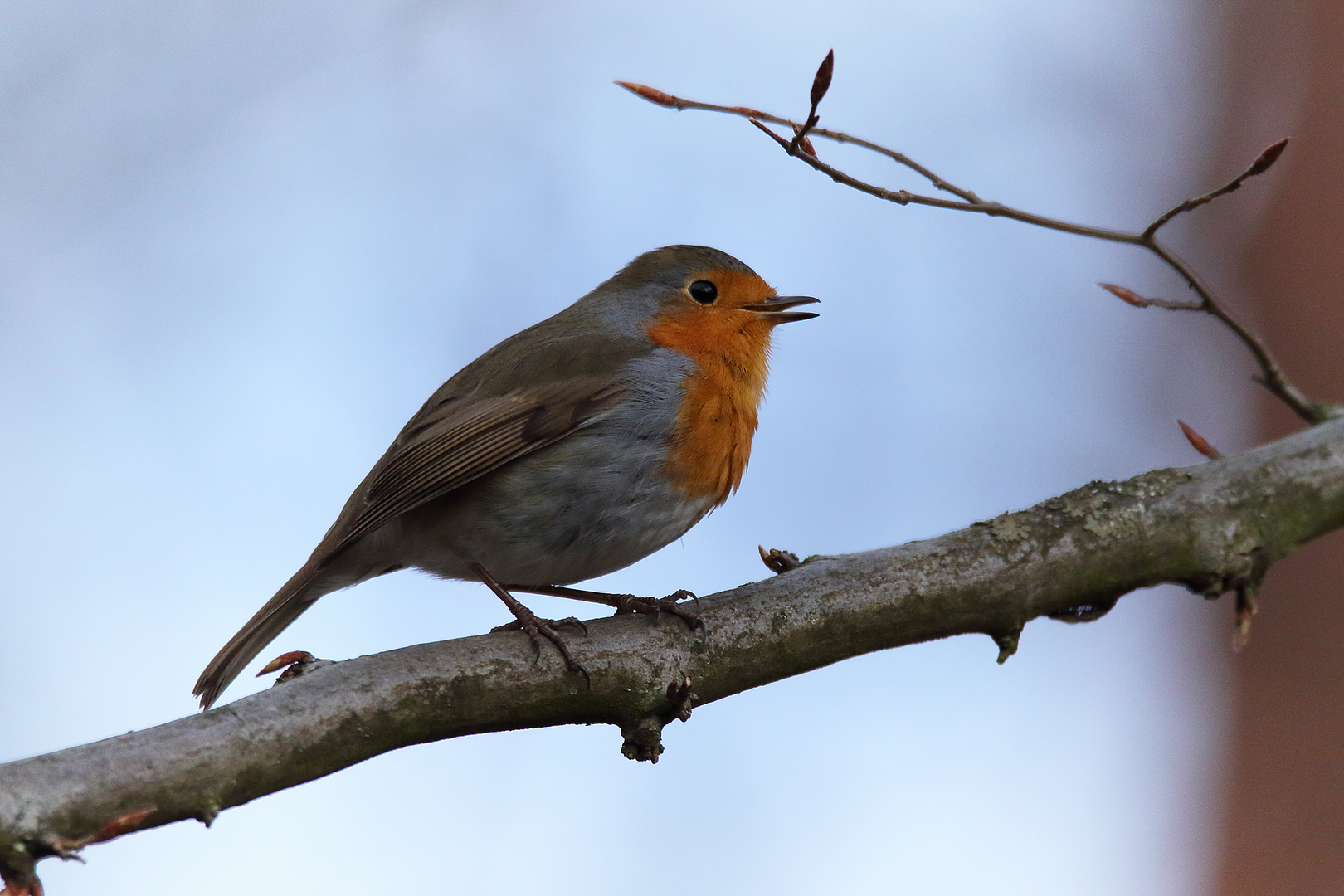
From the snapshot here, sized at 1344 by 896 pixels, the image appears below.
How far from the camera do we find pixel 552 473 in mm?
3443

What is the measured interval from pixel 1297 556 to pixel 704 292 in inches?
105

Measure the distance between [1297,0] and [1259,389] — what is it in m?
2.07

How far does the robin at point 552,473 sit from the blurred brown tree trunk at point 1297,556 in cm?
263

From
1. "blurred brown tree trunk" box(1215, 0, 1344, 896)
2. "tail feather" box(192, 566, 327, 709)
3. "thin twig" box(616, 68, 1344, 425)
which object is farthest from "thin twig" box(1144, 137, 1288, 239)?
"blurred brown tree trunk" box(1215, 0, 1344, 896)

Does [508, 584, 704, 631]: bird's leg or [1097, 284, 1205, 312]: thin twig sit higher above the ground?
[1097, 284, 1205, 312]: thin twig

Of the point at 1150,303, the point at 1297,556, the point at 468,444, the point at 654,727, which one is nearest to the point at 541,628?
the point at 654,727

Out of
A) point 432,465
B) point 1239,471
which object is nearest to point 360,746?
point 432,465

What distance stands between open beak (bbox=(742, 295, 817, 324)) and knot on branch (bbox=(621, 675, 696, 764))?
5.43 feet

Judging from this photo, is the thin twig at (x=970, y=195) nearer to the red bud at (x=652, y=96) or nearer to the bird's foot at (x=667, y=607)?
the red bud at (x=652, y=96)

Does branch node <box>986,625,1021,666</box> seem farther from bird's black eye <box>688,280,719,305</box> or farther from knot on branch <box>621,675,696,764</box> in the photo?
bird's black eye <box>688,280,719,305</box>

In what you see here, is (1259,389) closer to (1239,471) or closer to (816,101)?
(1239,471)

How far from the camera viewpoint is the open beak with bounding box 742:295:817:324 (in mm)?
4012

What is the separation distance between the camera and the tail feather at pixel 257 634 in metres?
3.28

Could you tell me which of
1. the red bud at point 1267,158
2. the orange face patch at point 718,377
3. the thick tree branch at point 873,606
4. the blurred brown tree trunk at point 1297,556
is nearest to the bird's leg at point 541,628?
the thick tree branch at point 873,606
